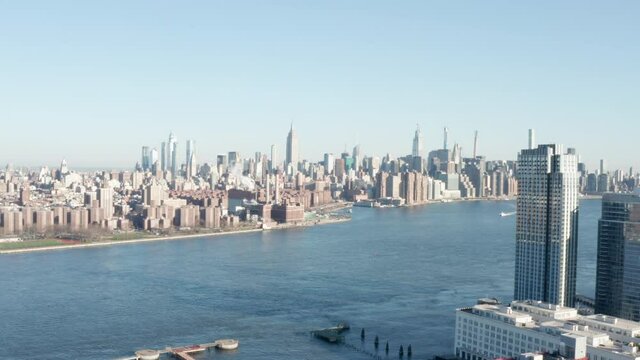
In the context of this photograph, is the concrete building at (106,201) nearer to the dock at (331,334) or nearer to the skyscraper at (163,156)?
the dock at (331,334)

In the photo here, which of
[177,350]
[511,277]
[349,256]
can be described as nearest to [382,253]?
[349,256]

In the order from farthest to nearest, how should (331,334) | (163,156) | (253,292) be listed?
(163,156) → (253,292) → (331,334)

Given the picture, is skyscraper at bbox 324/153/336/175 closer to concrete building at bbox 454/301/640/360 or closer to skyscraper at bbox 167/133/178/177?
skyscraper at bbox 167/133/178/177

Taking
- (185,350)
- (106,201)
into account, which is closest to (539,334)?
(185,350)

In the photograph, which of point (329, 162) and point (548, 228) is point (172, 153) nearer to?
point (329, 162)

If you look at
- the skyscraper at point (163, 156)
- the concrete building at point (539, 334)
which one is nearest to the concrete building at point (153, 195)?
the concrete building at point (539, 334)

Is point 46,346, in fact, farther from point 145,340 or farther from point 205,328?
point 205,328

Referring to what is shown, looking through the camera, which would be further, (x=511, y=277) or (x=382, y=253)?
(x=382, y=253)
